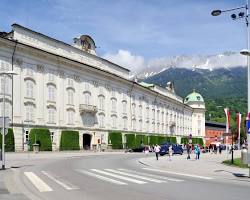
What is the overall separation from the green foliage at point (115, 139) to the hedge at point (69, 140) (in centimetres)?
1091

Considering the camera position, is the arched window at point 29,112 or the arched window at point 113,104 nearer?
the arched window at point 29,112

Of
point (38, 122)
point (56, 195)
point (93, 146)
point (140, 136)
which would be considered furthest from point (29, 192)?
point (140, 136)

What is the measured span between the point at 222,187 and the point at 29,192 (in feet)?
23.9

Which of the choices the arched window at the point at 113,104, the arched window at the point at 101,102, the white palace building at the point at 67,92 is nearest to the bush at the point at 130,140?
the white palace building at the point at 67,92

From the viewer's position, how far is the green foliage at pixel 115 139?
8188 centimetres

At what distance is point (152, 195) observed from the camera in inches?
571

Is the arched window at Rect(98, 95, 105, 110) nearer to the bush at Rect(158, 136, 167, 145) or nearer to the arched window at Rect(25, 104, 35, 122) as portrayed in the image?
the arched window at Rect(25, 104, 35, 122)

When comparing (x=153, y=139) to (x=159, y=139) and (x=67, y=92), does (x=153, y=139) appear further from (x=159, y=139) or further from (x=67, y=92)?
(x=67, y=92)

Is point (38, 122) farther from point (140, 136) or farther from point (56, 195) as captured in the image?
point (56, 195)

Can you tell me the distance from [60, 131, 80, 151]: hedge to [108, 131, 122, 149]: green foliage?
10.9 metres

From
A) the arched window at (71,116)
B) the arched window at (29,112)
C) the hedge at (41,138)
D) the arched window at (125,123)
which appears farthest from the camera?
the arched window at (125,123)

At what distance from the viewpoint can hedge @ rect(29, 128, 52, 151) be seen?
6131cm

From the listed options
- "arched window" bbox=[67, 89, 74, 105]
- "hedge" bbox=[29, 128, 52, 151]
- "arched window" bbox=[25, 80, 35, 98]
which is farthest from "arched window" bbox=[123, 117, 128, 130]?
"arched window" bbox=[25, 80, 35, 98]

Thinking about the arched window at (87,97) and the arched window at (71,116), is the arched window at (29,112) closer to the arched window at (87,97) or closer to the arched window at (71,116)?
the arched window at (71,116)
